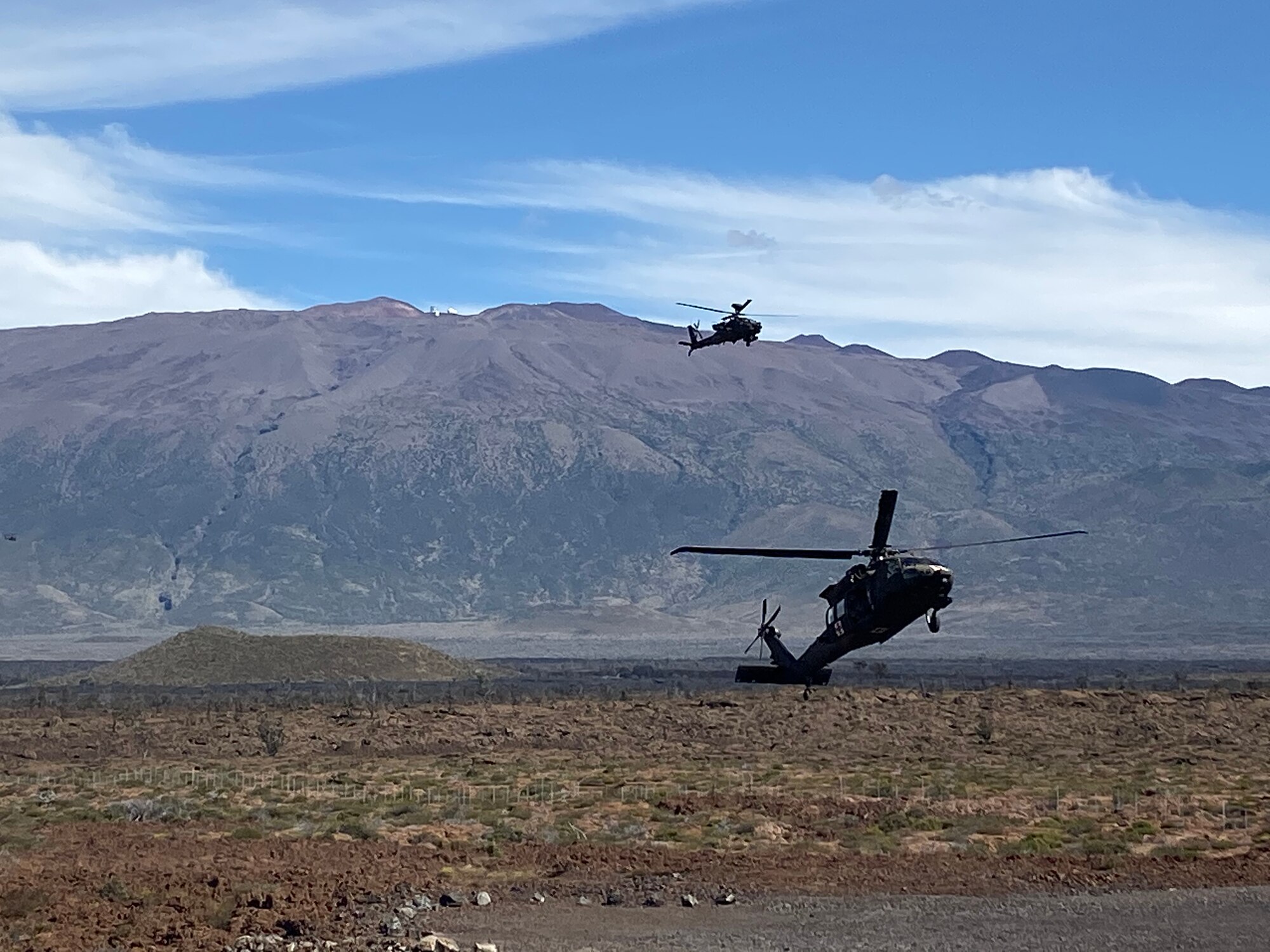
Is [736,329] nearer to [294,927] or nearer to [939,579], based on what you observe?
[939,579]

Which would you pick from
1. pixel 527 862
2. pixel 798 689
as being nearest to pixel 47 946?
pixel 527 862

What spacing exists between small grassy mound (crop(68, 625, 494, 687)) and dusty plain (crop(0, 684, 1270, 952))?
4617 centimetres

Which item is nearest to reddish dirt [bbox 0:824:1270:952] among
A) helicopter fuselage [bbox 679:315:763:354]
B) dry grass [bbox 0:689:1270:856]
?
dry grass [bbox 0:689:1270:856]

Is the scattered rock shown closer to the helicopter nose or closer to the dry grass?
the dry grass

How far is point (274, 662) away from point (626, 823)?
3264 inches

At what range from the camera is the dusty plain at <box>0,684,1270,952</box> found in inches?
864

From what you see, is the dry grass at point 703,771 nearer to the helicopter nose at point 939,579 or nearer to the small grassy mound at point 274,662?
the helicopter nose at point 939,579

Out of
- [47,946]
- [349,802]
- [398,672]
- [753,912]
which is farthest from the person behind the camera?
[398,672]

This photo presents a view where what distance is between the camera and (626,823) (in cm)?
3228

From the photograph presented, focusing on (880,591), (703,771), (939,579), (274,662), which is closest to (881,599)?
(880,591)

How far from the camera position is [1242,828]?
30.6 metres

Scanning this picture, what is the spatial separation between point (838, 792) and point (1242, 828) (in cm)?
936

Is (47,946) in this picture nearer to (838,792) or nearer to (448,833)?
(448,833)

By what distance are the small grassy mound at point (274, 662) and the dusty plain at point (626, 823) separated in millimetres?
46170
